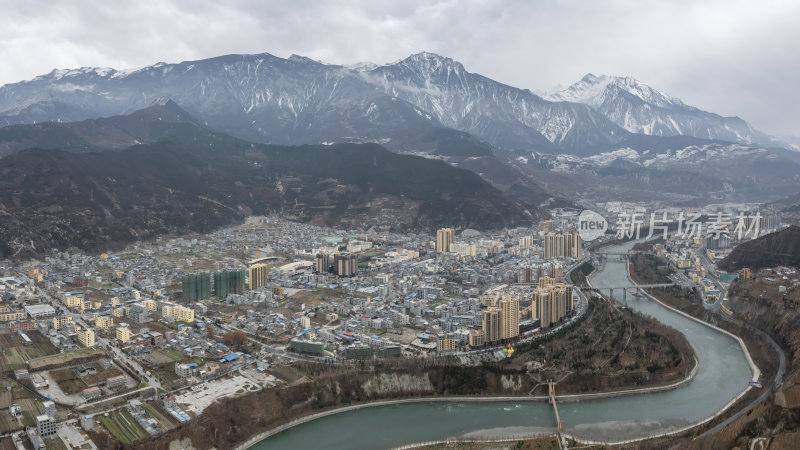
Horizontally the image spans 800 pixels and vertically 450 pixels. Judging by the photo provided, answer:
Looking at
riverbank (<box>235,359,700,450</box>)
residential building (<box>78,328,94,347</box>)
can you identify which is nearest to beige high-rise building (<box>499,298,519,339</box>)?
riverbank (<box>235,359,700,450</box>)

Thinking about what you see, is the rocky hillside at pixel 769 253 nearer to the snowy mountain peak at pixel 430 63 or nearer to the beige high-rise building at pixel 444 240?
the beige high-rise building at pixel 444 240

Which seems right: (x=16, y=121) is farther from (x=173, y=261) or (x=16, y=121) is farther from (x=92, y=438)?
(x=92, y=438)

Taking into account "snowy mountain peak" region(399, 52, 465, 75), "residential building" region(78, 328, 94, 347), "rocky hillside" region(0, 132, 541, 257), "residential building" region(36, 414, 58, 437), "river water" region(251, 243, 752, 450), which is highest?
"snowy mountain peak" region(399, 52, 465, 75)

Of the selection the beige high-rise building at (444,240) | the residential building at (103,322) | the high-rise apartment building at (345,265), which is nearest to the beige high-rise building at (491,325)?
the high-rise apartment building at (345,265)

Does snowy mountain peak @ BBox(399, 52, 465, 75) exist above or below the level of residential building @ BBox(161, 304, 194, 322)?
above

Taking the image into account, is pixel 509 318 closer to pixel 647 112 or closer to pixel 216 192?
pixel 216 192

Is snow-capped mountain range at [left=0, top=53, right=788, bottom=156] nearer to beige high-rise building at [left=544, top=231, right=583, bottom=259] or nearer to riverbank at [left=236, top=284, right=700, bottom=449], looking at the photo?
beige high-rise building at [left=544, top=231, right=583, bottom=259]

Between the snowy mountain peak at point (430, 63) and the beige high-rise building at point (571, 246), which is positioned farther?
the snowy mountain peak at point (430, 63)
